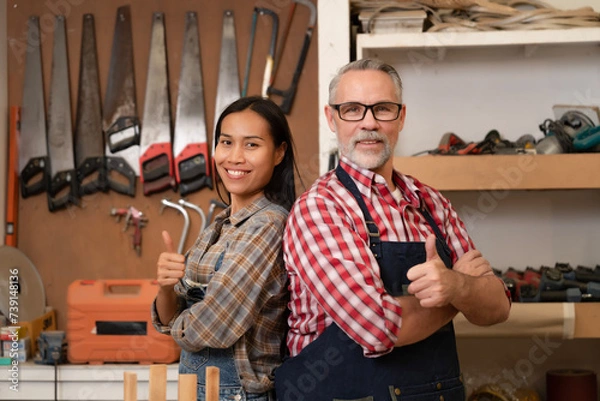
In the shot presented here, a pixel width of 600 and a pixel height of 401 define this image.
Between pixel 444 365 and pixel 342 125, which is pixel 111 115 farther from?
pixel 444 365

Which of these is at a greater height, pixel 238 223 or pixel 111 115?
pixel 111 115

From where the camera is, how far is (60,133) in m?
3.58

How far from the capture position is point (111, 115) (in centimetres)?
356

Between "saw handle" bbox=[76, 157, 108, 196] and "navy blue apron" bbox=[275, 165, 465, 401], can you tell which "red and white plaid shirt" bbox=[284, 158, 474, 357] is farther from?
"saw handle" bbox=[76, 157, 108, 196]

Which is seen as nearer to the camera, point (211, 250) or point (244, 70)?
point (211, 250)

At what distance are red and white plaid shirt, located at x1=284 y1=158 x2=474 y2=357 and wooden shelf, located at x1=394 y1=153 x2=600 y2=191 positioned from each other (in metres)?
0.85

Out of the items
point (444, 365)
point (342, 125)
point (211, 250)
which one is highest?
point (342, 125)

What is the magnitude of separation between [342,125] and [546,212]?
1.75 metres

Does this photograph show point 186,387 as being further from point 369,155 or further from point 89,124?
point 89,124

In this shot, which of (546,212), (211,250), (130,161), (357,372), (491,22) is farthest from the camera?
(130,161)

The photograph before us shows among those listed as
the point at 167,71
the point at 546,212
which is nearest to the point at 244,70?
the point at 167,71

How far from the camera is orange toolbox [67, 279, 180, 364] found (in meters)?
3.21

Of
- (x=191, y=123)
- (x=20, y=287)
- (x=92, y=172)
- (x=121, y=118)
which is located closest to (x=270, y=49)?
(x=191, y=123)

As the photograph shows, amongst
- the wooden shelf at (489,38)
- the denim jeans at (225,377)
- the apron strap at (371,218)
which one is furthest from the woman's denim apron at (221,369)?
the wooden shelf at (489,38)
